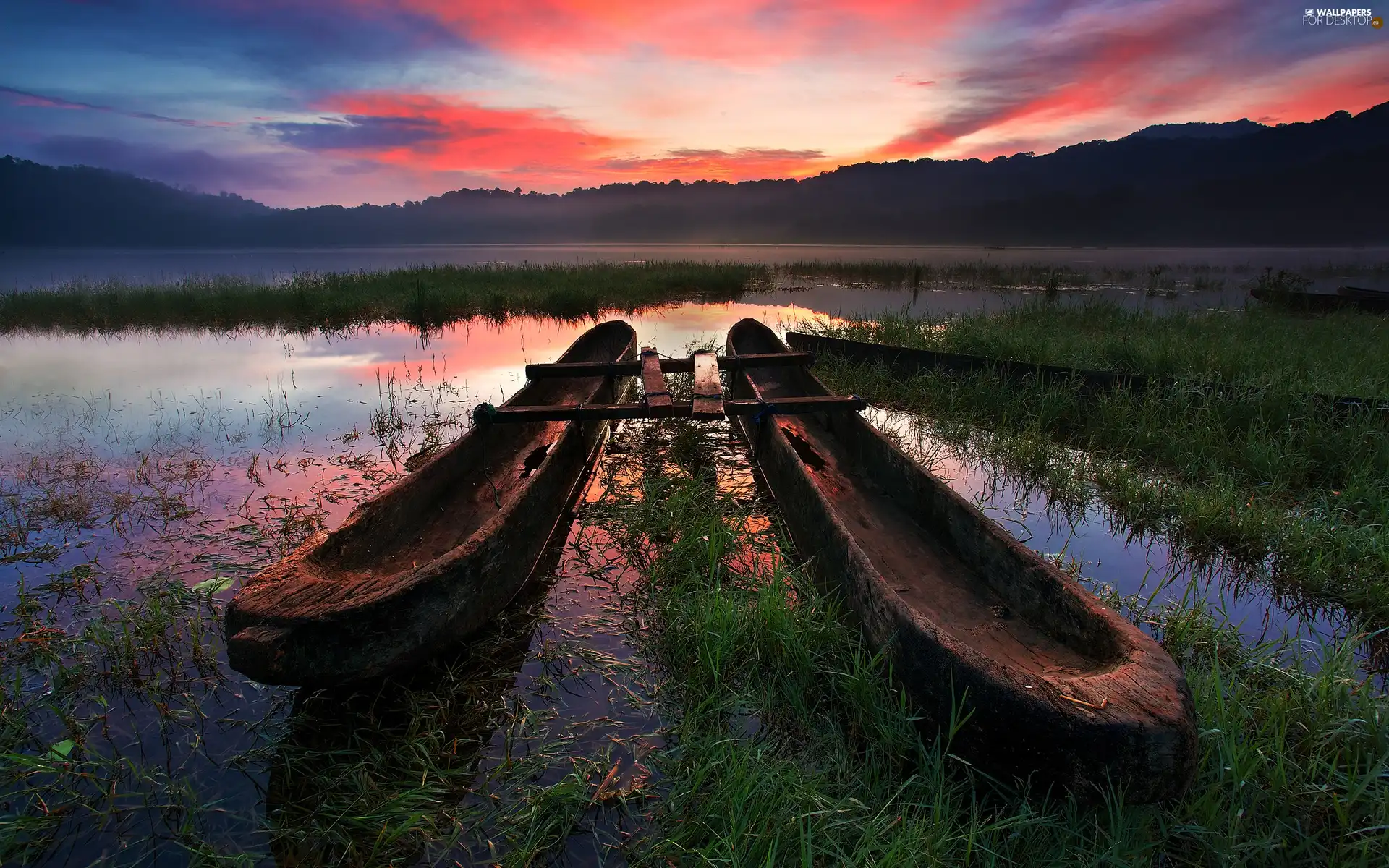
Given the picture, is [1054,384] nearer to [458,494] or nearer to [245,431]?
[458,494]

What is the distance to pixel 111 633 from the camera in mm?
3137

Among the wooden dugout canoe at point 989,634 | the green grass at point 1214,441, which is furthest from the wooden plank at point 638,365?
the wooden dugout canoe at point 989,634

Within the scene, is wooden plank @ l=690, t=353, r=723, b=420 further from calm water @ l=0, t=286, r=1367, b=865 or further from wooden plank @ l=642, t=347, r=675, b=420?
calm water @ l=0, t=286, r=1367, b=865

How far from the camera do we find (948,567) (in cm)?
379

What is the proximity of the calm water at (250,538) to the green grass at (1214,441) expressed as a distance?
0.38m

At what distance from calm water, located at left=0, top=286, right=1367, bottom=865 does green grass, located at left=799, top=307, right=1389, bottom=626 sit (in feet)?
1.24

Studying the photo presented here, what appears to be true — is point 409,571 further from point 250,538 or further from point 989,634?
point 989,634

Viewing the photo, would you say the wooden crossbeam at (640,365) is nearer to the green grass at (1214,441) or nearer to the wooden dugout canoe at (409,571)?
the wooden dugout canoe at (409,571)

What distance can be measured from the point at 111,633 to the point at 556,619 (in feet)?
7.67

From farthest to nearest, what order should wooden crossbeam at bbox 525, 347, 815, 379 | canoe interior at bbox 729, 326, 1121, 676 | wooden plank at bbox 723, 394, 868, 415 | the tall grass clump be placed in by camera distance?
wooden crossbeam at bbox 525, 347, 815, 379, wooden plank at bbox 723, 394, 868, 415, canoe interior at bbox 729, 326, 1121, 676, the tall grass clump

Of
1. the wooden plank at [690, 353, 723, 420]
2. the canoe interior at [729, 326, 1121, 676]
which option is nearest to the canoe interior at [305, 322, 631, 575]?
the wooden plank at [690, 353, 723, 420]

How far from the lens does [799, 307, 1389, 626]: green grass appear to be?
399 centimetres

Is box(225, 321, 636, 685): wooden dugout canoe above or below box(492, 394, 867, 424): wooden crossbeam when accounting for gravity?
below

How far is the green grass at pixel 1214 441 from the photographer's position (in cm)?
399
